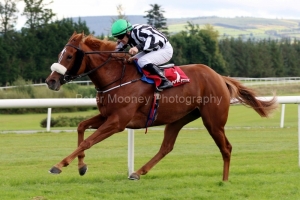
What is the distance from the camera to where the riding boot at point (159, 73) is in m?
6.04

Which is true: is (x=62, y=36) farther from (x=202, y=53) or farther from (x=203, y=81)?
(x=203, y=81)

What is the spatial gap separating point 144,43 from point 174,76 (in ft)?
1.62

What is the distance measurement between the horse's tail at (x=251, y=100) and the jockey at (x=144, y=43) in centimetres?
114

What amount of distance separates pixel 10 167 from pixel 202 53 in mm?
45053

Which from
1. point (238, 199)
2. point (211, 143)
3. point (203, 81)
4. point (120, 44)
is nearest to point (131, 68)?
point (120, 44)

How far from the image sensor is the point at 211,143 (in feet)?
37.5

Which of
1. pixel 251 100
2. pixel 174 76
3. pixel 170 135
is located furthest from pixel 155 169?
pixel 174 76

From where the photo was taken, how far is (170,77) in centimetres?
615

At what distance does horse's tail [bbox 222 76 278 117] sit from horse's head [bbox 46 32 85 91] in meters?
2.01

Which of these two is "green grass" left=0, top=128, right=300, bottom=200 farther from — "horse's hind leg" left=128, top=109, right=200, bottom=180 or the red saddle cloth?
the red saddle cloth

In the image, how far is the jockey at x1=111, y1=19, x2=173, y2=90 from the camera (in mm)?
6000

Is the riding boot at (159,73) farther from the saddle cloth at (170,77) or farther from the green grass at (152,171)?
the green grass at (152,171)

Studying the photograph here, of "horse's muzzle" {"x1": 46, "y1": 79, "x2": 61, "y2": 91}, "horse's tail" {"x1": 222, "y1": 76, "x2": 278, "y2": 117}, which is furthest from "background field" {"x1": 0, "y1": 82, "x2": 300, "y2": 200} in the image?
"horse's muzzle" {"x1": 46, "y1": 79, "x2": 61, "y2": 91}

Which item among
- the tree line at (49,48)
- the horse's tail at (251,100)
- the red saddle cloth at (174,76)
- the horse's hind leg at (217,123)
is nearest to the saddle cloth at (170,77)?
the red saddle cloth at (174,76)
